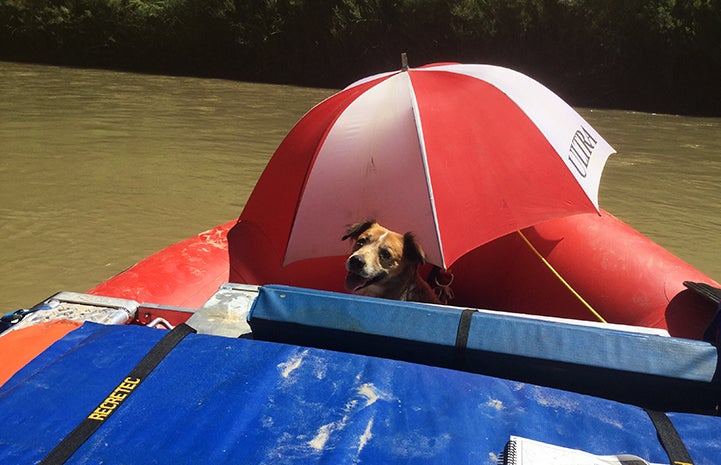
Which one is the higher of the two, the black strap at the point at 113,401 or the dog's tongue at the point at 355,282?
the black strap at the point at 113,401

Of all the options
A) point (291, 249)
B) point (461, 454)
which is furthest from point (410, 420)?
point (291, 249)

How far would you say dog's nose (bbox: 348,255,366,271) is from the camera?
2.71 metres

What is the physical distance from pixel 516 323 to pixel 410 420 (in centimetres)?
53

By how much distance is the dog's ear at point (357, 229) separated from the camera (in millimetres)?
2760

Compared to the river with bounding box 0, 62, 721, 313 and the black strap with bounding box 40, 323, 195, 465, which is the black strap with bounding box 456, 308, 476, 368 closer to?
the black strap with bounding box 40, 323, 195, 465

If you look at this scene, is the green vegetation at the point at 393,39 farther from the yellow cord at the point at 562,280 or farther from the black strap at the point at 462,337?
the black strap at the point at 462,337

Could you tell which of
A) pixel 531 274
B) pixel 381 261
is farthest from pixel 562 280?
pixel 381 261

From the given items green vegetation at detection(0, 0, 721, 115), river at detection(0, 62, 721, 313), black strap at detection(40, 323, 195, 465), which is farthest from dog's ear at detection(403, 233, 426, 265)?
green vegetation at detection(0, 0, 721, 115)

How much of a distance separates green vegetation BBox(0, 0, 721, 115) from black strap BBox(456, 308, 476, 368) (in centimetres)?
1668

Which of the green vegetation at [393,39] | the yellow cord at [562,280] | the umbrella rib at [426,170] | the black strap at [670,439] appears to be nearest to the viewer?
the black strap at [670,439]

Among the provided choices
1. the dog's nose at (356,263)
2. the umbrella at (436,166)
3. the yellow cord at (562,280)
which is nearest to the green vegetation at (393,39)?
the yellow cord at (562,280)

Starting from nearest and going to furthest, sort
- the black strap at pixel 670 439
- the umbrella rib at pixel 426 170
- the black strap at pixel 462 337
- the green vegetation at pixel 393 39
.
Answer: the black strap at pixel 670 439, the black strap at pixel 462 337, the umbrella rib at pixel 426 170, the green vegetation at pixel 393 39

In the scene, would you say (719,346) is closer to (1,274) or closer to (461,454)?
(461,454)

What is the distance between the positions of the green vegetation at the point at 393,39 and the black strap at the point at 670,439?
16.9 meters
